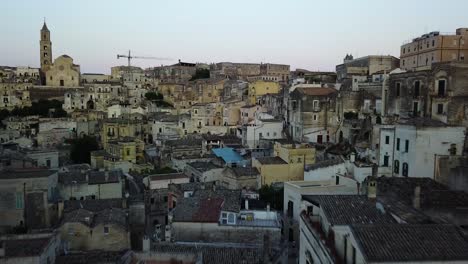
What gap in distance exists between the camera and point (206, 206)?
2070 cm

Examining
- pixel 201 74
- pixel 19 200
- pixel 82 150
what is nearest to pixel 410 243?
pixel 19 200

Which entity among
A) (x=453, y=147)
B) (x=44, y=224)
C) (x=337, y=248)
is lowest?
(x=44, y=224)

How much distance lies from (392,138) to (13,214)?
21.3 meters

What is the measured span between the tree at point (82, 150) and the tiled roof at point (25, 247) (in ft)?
92.8

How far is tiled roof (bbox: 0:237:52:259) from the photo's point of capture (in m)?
14.9

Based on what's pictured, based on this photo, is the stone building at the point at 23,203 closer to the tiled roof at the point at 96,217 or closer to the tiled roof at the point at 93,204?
the tiled roof at the point at 93,204

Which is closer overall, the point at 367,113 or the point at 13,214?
the point at 13,214

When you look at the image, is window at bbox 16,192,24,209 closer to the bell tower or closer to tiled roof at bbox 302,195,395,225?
tiled roof at bbox 302,195,395,225

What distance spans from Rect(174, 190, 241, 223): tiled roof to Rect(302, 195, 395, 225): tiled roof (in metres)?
7.58

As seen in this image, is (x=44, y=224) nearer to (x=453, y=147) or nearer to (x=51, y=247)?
(x=51, y=247)

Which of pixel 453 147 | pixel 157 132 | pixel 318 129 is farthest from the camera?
pixel 157 132

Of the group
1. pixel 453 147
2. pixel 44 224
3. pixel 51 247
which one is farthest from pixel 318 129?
pixel 51 247

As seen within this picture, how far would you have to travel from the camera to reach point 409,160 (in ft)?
75.0

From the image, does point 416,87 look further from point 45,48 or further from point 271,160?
point 45,48
